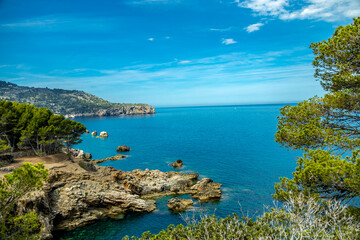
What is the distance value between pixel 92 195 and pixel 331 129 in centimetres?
2821

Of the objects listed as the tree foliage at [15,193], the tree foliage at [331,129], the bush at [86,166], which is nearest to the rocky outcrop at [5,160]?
the bush at [86,166]

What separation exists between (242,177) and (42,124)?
3899 cm

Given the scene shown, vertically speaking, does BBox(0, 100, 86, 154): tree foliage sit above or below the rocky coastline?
above

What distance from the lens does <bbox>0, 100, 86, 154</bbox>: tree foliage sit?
38.9 metres

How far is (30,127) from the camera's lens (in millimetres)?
39094

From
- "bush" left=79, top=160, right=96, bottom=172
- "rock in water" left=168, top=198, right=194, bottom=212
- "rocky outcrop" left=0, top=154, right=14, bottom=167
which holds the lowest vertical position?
"rock in water" left=168, top=198, right=194, bottom=212

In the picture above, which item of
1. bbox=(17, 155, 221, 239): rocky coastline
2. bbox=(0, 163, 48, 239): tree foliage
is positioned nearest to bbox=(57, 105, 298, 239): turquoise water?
bbox=(17, 155, 221, 239): rocky coastline

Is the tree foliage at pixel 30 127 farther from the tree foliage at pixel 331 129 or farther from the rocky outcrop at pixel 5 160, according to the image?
the tree foliage at pixel 331 129

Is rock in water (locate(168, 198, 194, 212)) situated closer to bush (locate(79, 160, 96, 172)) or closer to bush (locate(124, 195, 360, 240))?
bush (locate(79, 160, 96, 172))

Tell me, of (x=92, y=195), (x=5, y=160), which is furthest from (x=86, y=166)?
(x=5, y=160)

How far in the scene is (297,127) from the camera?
14.8 meters

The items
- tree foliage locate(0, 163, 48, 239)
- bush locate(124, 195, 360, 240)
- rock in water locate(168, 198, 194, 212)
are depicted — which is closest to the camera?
bush locate(124, 195, 360, 240)

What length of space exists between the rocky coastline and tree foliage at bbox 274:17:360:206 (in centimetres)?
2123

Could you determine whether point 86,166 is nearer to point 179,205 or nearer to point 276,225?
point 179,205
